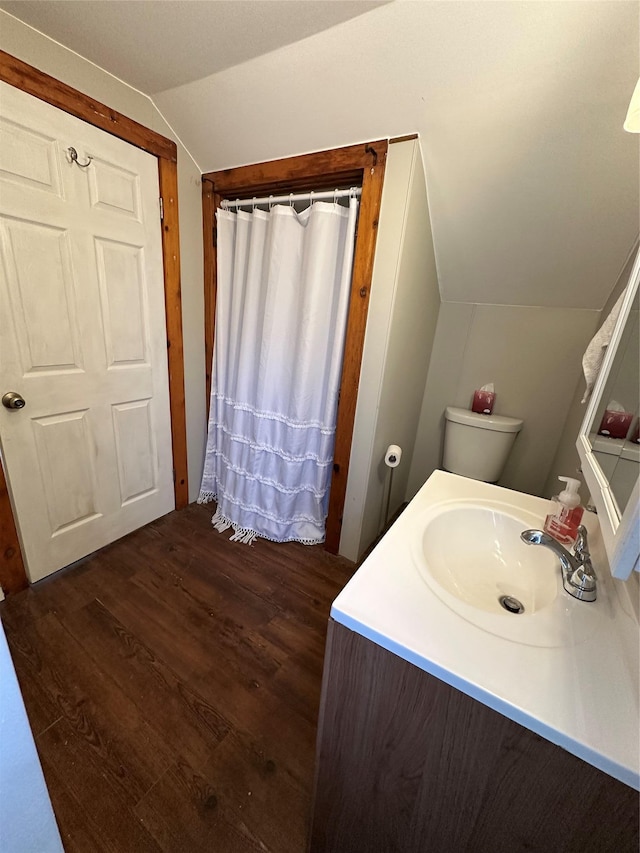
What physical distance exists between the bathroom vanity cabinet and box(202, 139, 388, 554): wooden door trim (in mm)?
1182

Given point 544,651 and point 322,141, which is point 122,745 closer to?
point 544,651

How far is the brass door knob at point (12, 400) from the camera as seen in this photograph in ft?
4.35

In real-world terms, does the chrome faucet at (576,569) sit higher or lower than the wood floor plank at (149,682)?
higher

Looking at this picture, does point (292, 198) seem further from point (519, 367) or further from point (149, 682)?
point (149, 682)

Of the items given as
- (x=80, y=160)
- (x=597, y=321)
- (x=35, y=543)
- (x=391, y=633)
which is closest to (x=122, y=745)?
(x=35, y=543)

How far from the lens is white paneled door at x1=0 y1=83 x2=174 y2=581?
1277 millimetres

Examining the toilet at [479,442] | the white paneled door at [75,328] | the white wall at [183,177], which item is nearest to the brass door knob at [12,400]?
the white paneled door at [75,328]

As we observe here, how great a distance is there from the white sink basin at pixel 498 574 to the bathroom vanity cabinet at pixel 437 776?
12cm

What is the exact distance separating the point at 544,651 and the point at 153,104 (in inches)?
96.1

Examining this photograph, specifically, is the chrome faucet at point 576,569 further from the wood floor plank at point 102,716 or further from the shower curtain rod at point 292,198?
the shower curtain rod at point 292,198

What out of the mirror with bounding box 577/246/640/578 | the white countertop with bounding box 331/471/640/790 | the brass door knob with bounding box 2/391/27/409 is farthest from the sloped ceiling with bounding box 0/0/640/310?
the white countertop with bounding box 331/471/640/790

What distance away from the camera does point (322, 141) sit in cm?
145

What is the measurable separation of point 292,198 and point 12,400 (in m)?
1.54

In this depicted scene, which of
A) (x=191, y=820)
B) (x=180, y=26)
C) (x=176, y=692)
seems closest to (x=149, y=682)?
(x=176, y=692)
